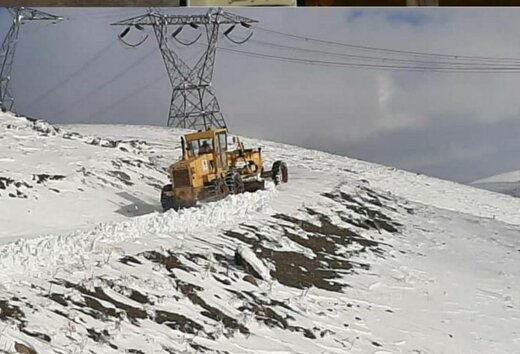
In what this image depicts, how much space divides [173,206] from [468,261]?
2107 mm

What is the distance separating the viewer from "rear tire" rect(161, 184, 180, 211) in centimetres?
588

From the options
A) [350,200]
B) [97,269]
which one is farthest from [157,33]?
[350,200]

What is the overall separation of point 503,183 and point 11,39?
3.15m

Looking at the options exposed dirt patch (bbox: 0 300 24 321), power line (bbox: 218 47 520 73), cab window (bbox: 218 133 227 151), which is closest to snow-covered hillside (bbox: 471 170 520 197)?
power line (bbox: 218 47 520 73)

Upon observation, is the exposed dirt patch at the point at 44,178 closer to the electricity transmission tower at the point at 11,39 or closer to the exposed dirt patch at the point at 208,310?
the electricity transmission tower at the point at 11,39

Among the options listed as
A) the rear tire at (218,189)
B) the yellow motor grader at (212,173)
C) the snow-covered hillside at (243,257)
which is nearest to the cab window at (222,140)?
the yellow motor grader at (212,173)

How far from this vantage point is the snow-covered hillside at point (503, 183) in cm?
513

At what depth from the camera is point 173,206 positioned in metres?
5.90

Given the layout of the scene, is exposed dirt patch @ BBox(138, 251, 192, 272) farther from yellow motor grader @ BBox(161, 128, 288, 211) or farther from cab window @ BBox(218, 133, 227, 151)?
yellow motor grader @ BBox(161, 128, 288, 211)

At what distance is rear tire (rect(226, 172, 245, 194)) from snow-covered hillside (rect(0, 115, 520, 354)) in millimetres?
138

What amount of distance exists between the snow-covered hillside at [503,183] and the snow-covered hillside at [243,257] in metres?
0.06

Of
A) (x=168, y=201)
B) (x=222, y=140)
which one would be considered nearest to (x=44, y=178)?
(x=168, y=201)

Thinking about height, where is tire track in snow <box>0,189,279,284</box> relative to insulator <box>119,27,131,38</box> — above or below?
below

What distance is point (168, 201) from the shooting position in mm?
6000
